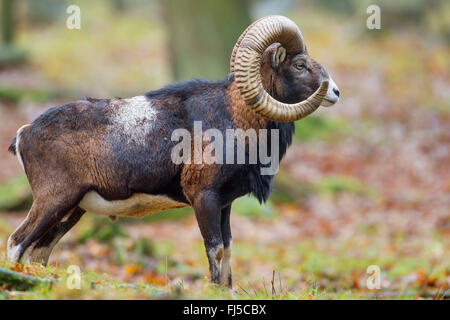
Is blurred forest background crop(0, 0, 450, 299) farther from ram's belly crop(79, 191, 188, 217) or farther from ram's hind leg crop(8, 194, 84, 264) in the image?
ram's belly crop(79, 191, 188, 217)

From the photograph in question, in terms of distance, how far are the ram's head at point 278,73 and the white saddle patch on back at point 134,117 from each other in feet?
3.41

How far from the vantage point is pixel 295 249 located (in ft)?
38.9

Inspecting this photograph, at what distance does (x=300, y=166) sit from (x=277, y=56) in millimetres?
10578

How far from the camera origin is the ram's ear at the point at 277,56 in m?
6.59

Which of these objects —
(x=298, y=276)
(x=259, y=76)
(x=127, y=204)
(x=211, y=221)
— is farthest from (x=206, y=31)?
(x=211, y=221)

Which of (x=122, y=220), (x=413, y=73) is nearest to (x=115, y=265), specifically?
(x=122, y=220)

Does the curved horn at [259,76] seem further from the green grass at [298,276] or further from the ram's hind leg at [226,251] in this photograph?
the green grass at [298,276]

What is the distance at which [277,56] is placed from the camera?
261 inches

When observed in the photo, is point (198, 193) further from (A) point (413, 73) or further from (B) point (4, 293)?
(A) point (413, 73)

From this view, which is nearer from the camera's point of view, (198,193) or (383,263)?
(198,193)

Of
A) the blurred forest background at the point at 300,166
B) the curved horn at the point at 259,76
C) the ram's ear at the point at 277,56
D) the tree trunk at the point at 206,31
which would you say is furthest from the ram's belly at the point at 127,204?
the tree trunk at the point at 206,31

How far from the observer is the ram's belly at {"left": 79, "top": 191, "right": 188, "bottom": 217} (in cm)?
645
